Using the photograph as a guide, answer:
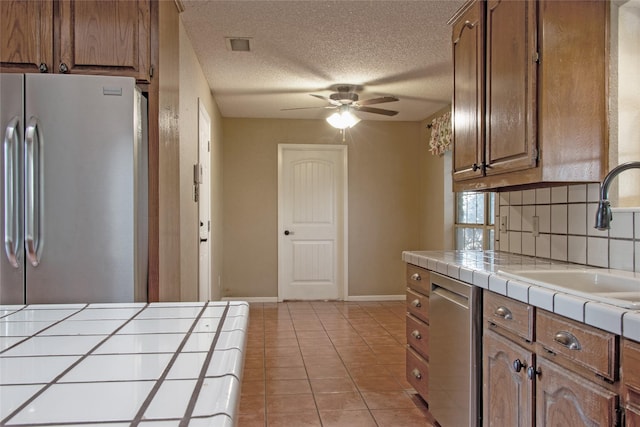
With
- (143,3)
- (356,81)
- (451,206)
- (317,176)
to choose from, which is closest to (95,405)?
(143,3)

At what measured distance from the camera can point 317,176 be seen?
19.6ft

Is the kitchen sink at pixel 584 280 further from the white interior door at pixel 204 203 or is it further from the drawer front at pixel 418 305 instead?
the white interior door at pixel 204 203

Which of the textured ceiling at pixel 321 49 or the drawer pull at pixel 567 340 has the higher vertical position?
the textured ceiling at pixel 321 49

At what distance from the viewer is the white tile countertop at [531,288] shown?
1.13 meters

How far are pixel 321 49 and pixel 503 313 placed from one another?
2422 millimetres

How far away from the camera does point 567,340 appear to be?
1.33 meters

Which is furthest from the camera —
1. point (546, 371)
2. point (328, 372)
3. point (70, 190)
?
point (328, 372)

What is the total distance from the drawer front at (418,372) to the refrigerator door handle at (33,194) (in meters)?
2.00

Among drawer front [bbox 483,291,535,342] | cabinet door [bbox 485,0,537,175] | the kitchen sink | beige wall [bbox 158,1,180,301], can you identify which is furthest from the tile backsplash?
beige wall [bbox 158,1,180,301]

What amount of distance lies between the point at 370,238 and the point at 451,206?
1.22 meters

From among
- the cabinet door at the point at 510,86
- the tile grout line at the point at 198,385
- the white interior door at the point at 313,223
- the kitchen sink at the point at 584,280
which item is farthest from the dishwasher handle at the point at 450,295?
the white interior door at the point at 313,223

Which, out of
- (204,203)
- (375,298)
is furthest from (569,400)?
(375,298)

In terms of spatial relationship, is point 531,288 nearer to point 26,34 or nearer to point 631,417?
point 631,417

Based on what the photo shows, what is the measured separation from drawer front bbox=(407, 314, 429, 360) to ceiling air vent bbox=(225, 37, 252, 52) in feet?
7.17
